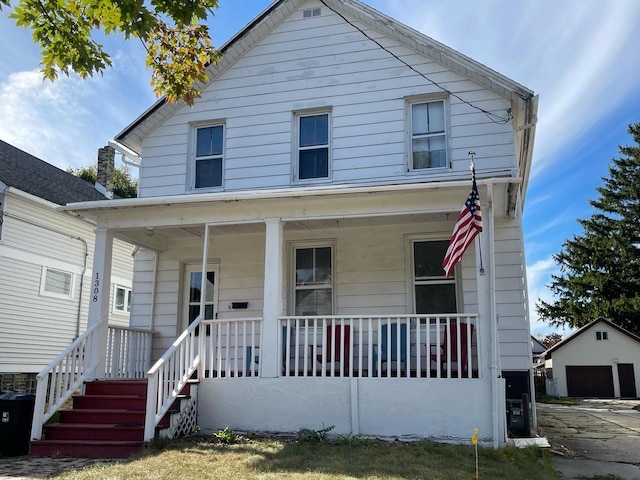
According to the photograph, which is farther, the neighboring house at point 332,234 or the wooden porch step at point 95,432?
the neighboring house at point 332,234

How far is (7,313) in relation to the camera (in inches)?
577

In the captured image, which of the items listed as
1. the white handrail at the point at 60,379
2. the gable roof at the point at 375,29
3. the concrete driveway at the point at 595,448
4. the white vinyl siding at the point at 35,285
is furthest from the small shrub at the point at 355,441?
the white vinyl siding at the point at 35,285

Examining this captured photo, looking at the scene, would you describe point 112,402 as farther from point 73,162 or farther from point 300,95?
point 73,162

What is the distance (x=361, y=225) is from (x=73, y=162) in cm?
3238

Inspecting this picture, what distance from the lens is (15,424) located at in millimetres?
7426

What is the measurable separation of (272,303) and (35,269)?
33.5ft

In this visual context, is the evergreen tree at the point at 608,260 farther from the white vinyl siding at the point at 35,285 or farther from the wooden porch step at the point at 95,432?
the wooden porch step at the point at 95,432

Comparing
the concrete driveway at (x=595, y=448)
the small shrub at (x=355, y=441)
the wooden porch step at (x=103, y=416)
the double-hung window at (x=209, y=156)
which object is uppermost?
the double-hung window at (x=209, y=156)

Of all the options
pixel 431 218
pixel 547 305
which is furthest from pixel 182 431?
pixel 547 305

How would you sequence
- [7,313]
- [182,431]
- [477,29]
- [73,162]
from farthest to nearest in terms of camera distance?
[73,162]
[7,313]
[477,29]
[182,431]

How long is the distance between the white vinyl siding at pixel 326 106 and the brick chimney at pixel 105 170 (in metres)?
10.9

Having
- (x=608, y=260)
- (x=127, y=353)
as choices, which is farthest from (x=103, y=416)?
(x=608, y=260)

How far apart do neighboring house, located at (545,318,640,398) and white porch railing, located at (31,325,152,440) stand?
75.9ft

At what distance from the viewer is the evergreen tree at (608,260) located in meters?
31.1
